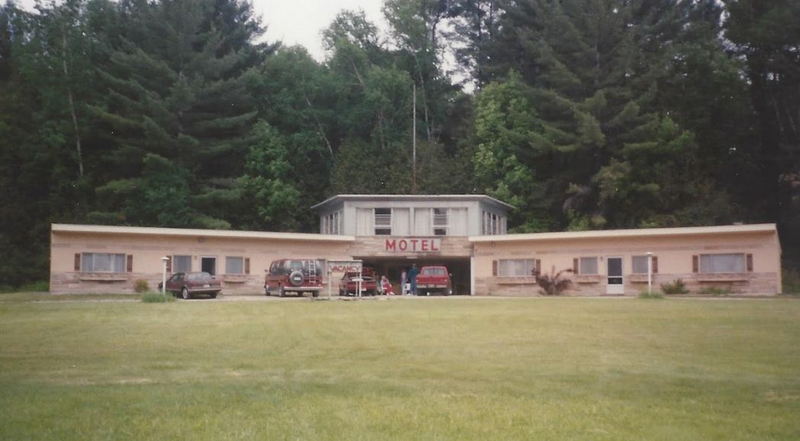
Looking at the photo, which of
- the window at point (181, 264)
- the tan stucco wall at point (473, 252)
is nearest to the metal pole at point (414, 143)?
the tan stucco wall at point (473, 252)

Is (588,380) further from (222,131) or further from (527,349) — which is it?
(222,131)

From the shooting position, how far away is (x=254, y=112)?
151ft

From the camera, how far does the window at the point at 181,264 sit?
1422 inches

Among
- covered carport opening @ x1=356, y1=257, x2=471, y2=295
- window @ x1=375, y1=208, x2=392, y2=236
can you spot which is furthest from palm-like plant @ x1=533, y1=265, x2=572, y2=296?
window @ x1=375, y1=208, x2=392, y2=236

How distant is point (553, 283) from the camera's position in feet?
121

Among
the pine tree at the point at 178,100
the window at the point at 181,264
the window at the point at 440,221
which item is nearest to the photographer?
the window at the point at 181,264

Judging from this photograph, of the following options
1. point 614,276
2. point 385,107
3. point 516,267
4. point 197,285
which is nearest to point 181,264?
point 197,285

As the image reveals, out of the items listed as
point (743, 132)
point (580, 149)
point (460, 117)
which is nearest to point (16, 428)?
point (580, 149)

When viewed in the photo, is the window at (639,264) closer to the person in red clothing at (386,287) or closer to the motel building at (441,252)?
the motel building at (441,252)

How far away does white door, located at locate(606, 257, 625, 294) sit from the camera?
35594 mm

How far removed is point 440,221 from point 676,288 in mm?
12619

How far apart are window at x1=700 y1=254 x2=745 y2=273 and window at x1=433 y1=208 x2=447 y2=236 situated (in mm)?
12961

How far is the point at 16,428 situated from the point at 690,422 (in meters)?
5.76

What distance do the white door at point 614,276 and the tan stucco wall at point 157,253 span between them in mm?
12651
